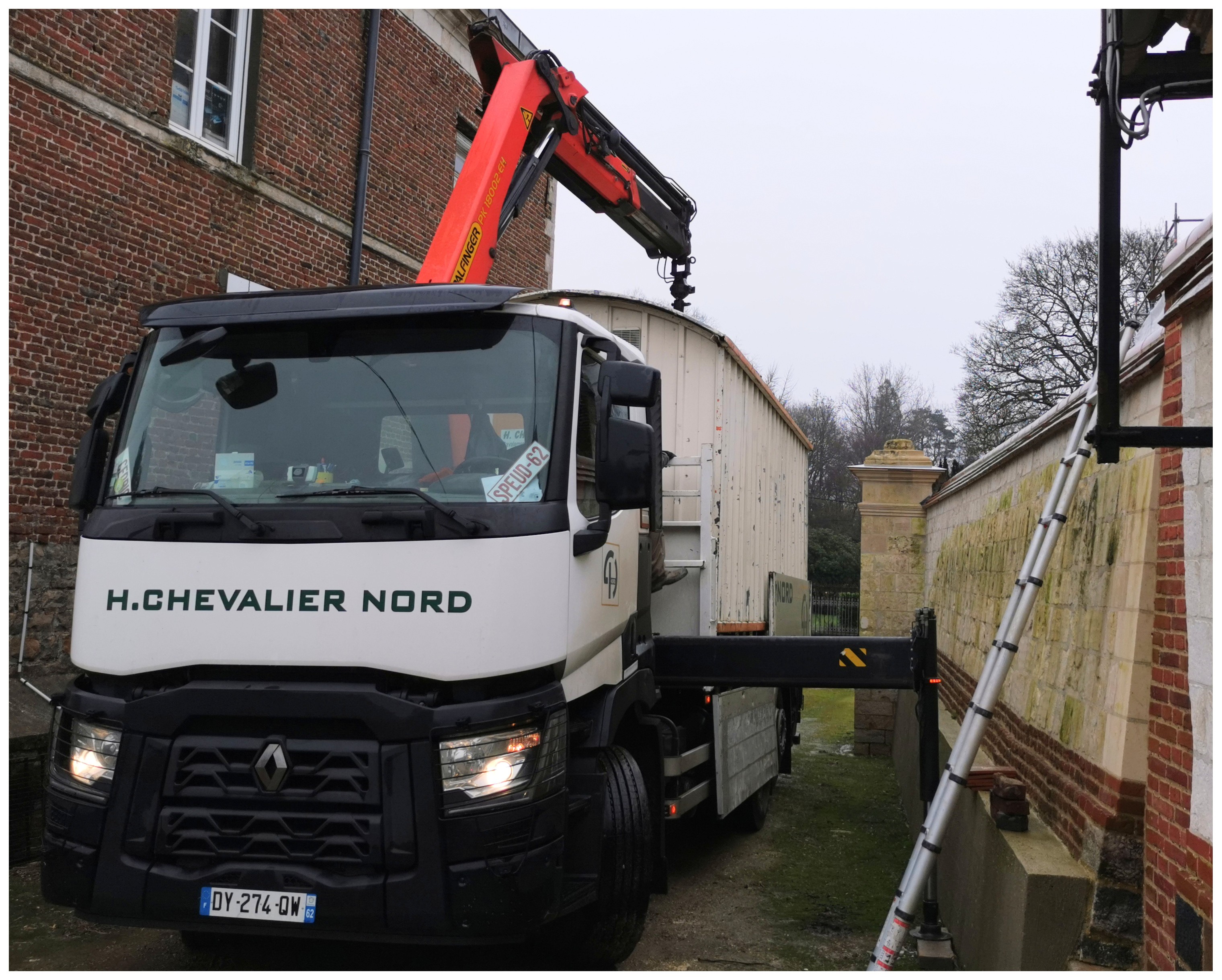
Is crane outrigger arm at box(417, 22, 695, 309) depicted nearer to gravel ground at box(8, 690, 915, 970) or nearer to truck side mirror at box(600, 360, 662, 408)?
truck side mirror at box(600, 360, 662, 408)

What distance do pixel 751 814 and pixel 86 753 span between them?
5854mm

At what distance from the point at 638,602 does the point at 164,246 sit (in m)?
6.88

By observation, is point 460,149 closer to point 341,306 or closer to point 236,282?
point 236,282

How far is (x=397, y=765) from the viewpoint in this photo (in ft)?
12.7

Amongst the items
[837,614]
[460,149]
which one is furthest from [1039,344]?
[460,149]

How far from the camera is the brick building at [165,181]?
8.80 metres

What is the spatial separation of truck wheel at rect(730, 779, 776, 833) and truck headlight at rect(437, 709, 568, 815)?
4854 mm

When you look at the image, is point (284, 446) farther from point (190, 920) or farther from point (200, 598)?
point (190, 920)

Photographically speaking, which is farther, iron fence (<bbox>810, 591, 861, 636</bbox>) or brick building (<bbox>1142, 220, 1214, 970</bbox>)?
iron fence (<bbox>810, 591, 861, 636</bbox>)

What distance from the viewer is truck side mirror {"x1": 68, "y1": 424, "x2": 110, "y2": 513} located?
15.5 ft

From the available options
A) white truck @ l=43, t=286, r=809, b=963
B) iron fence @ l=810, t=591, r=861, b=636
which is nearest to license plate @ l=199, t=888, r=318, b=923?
white truck @ l=43, t=286, r=809, b=963

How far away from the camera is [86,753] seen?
4.14 metres

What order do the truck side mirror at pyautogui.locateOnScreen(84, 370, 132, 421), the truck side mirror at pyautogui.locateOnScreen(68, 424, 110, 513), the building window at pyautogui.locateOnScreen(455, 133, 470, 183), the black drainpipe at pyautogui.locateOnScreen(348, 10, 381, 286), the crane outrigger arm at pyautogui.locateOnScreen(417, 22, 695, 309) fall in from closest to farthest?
the truck side mirror at pyautogui.locateOnScreen(68, 424, 110, 513) < the truck side mirror at pyautogui.locateOnScreen(84, 370, 132, 421) < the crane outrigger arm at pyautogui.locateOnScreen(417, 22, 695, 309) < the black drainpipe at pyautogui.locateOnScreen(348, 10, 381, 286) < the building window at pyautogui.locateOnScreen(455, 133, 470, 183)

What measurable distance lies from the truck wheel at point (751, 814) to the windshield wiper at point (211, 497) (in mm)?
5434
